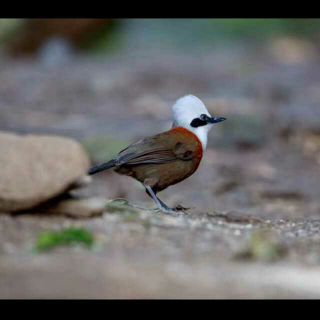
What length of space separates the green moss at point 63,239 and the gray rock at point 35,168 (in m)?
0.92

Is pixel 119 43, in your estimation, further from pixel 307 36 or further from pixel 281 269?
pixel 281 269

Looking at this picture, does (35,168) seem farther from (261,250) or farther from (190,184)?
(190,184)

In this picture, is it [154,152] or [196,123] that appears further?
[196,123]

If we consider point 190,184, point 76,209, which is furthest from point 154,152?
point 190,184

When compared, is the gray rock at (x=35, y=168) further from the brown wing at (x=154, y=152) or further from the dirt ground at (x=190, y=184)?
the brown wing at (x=154, y=152)

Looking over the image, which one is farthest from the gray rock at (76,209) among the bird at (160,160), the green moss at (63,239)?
the bird at (160,160)

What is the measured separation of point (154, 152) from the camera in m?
8.31

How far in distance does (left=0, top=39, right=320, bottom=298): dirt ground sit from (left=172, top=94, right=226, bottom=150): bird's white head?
2.76ft

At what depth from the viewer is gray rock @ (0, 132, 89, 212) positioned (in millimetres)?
6723

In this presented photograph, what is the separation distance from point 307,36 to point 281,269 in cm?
1795

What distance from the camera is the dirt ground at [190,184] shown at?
507 centimetres

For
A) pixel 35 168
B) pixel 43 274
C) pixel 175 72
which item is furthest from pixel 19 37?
pixel 43 274

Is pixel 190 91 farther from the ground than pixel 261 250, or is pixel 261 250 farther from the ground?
pixel 190 91

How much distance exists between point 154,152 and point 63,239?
2.74 meters
